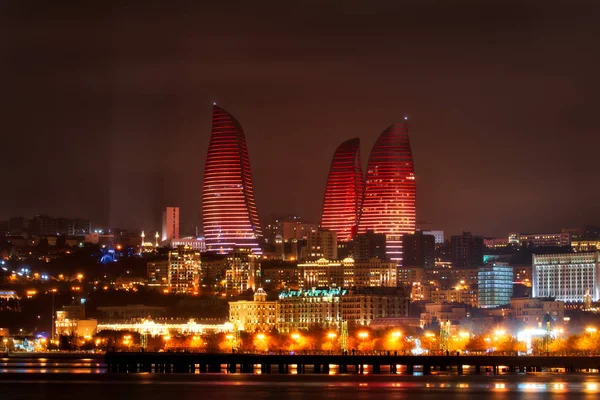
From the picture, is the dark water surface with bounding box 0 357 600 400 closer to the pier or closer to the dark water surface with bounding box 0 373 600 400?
the dark water surface with bounding box 0 373 600 400

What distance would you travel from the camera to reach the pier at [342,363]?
152000mm

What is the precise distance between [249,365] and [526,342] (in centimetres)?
3718

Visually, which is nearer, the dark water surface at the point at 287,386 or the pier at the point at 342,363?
the dark water surface at the point at 287,386

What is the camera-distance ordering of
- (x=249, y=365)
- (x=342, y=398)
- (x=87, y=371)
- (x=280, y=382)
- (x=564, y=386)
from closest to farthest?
(x=342, y=398)
(x=564, y=386)
(x=280, y=382)
(x=87, y=371)
(x=249, y=365)

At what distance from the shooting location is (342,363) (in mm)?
155625

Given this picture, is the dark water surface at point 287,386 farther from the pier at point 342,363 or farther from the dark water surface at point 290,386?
the pier at point 342,363

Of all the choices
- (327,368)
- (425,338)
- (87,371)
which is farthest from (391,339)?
(87,371)

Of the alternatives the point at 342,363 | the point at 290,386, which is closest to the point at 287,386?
the point at 290,386

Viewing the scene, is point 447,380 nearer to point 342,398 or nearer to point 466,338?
point 342,398

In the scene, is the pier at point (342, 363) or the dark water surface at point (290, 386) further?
the pier at point (342, 363)

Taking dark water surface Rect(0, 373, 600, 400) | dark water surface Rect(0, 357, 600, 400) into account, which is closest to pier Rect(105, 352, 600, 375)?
dark water surface Rect(0, 357, 600, 400)

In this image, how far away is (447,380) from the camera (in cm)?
13712

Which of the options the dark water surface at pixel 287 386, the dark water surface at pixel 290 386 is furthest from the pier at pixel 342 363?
the dark water surface at pixel 290 386

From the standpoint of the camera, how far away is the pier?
15200cm
